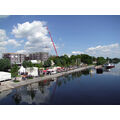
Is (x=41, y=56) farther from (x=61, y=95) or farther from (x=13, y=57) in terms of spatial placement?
(x=61, y=95)

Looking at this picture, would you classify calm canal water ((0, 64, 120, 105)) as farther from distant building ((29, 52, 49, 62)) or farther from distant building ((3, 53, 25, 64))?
distant building ((29, 52, 49, 62))

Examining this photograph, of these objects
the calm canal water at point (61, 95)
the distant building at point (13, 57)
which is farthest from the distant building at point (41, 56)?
the calm canal water at point (61, 95)

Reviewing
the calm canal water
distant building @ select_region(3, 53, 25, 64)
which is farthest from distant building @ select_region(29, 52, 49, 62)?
the calm canal water

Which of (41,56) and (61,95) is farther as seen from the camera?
(41,56)

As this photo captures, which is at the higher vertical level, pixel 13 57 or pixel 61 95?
pixel 13 57

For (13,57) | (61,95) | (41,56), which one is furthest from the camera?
(41,56)

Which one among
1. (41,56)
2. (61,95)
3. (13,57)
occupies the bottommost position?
(61,95)

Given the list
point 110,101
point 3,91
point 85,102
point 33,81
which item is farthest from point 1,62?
point 110,101

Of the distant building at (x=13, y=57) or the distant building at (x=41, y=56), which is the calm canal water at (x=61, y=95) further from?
the distant building at (x=41, y=56)

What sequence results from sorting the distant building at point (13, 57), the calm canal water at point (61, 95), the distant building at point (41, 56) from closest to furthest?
the calm canal water at point (61, 95), the distant building at point (13, 57), the distant building at point (41, 56)

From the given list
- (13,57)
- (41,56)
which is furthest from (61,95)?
(41,56)

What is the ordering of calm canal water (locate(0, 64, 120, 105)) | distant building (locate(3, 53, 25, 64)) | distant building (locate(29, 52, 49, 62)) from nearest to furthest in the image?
calm canal water (locate(0, 64, 120, 105)) → distant building (locate(3, 53, 25, 64)) → distant building (locate(29, 52, 49, 62))

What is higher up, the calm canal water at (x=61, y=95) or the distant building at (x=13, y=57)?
the distant building at (x=13, y=57)

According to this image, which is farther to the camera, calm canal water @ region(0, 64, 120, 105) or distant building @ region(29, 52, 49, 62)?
distant building @ region(29, 52, 49, 62)
